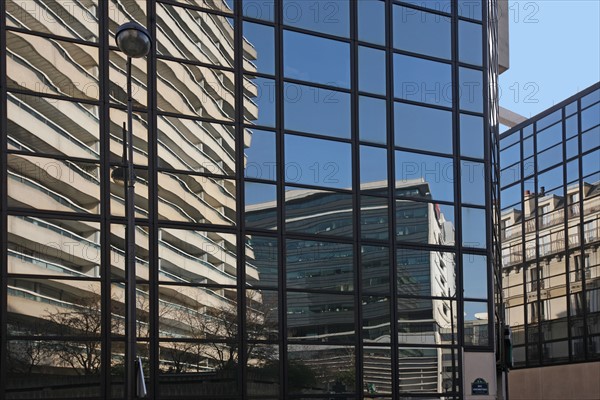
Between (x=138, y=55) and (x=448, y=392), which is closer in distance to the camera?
(x=138, y=55)

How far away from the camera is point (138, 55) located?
13.6 meters

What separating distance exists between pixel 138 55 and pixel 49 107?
6.72m

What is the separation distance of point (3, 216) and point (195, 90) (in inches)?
218

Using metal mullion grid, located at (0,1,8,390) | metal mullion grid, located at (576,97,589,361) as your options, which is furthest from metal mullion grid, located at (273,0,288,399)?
metal mullion grid, located at (576,97,589,361)

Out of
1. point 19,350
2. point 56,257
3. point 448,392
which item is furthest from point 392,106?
point 19,350

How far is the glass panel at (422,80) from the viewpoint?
2412 cm

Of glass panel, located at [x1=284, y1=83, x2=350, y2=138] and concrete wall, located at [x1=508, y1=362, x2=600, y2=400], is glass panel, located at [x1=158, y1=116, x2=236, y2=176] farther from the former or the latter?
concrete wall, located at [x1=508, y1=362, x2=600, y2=400]

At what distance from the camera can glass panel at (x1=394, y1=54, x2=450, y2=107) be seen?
79.2 feet

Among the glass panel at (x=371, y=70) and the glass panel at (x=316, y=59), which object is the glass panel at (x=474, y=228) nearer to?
the glass panel at (x=371, y=70)

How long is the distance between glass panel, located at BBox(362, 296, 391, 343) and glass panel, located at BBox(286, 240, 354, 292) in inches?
25.9

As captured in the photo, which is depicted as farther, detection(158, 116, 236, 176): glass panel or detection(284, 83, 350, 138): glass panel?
detection(284, 83, 350, 138): glass panel

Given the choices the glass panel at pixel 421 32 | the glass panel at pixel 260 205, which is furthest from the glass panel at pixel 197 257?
→ the glass panel at pixel 421 32

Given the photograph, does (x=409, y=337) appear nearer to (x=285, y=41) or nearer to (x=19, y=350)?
(x=285, y=41)

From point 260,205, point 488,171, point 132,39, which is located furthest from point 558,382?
point 132,39
